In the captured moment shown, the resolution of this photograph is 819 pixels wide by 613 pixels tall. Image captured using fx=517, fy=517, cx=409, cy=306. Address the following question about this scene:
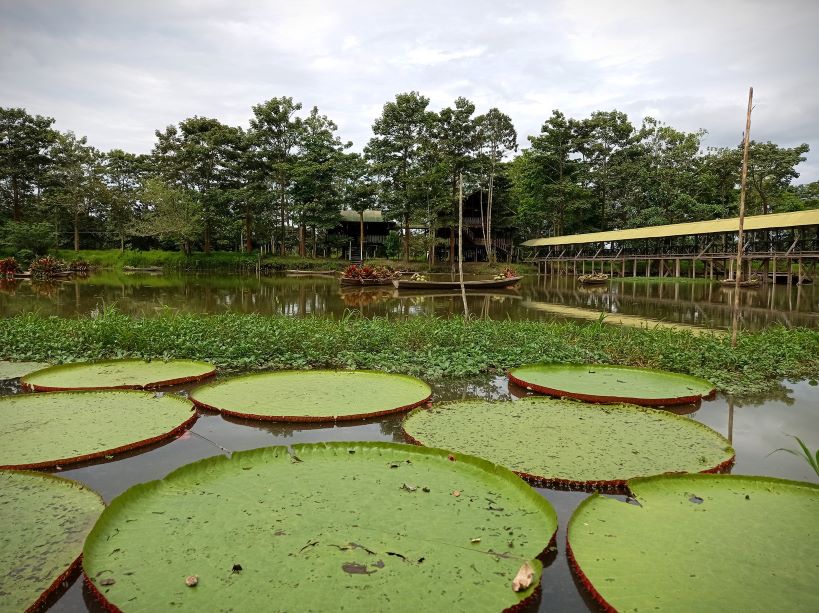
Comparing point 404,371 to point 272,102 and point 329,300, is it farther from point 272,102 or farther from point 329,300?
point 272,102

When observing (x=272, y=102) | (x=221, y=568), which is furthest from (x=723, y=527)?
(x=272, y=102)

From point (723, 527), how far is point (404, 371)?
426 centimetres

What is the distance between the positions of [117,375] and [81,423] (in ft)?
5.25

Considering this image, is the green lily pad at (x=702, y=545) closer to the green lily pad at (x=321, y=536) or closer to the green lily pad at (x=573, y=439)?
the green lily pad at (x=321, y=536)

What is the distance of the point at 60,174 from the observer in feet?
122

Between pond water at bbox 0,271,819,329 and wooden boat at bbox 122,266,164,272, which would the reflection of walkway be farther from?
wooden boat at bbox 122,266,164,272

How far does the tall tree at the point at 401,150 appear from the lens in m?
34.1

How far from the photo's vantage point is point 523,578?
213cm

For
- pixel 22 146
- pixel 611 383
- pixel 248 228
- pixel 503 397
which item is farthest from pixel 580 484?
pixel 22 146

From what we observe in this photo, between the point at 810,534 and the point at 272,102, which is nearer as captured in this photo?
the point at 810,534

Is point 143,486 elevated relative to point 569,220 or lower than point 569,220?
lower

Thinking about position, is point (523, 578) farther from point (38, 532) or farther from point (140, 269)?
point (140, 269)

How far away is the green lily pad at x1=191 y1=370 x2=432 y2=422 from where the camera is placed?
463 cm

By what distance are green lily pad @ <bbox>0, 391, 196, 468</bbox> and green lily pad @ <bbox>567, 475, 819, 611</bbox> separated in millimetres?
3275
